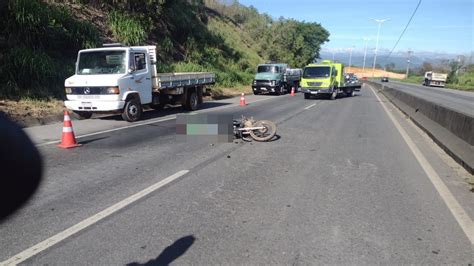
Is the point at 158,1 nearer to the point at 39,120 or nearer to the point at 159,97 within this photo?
the point at 159,97

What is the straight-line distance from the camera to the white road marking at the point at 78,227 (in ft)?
11.8

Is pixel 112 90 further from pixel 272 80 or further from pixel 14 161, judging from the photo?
pixel 272 80

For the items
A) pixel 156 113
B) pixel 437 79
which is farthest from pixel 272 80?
pixel 437 79

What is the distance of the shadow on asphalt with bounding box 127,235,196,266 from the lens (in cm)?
354

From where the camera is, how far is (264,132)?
32.4 feet

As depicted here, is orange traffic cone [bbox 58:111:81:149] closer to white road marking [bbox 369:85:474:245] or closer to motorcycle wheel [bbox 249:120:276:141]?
motorcycle wheel [bbox 249:120:276:141]

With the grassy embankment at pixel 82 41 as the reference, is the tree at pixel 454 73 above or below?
below

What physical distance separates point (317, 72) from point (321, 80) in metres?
0.85

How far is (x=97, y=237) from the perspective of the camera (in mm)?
4012

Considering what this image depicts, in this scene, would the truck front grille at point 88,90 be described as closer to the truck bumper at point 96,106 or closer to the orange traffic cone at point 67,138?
the truck bumper at point 96,106

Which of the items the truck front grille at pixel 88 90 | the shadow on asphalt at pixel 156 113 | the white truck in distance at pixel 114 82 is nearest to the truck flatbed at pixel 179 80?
the white truck in distance at pixel 114 82

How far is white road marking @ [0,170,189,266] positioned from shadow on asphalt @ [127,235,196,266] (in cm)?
92

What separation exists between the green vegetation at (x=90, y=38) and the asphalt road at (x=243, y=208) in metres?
7.06

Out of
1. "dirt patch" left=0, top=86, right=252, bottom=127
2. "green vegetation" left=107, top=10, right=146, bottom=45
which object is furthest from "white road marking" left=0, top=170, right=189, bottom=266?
"green vegetation" left=107, top=10, right=146, bottom=45
